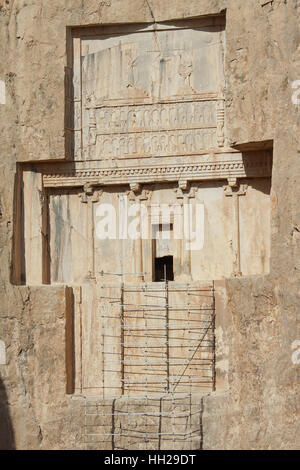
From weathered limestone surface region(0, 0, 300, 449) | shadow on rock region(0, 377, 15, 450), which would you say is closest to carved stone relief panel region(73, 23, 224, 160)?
weathered limestone surface region(0, 0, 300, 449)

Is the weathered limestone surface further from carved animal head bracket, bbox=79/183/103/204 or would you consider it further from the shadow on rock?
carved animal head bracket, bbox=79/183/103/204

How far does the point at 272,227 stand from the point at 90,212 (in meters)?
2.99

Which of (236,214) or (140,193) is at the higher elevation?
(140,193)

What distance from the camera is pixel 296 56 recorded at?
16.4 meters

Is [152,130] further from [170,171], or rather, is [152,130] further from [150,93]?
[170,171]

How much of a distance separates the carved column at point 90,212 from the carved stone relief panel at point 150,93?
19.8 inches

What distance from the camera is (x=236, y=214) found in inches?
686

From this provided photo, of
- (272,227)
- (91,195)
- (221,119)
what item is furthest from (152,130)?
(272,227)

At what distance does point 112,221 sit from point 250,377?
3215 mm

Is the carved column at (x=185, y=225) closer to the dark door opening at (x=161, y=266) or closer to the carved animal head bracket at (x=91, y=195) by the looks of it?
the dark door opening at (x=161, y=266)

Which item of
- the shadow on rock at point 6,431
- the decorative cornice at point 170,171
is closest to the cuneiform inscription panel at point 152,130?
the decorative cornice at point 170,171

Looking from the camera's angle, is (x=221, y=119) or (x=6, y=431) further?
(x=221, y=119)

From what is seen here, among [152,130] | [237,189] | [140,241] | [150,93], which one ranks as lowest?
[140,241]

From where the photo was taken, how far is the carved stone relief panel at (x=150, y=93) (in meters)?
17.6
